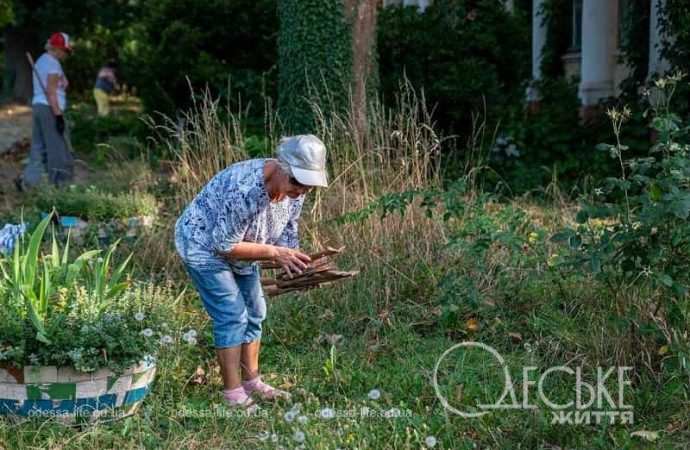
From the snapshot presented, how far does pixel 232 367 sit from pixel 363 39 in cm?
547

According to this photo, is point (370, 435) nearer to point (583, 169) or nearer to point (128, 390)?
point (128, 390)

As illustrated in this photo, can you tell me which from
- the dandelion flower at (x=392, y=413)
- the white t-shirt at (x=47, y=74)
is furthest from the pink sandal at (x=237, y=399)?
the white t-shirt at (x=47, y=74)

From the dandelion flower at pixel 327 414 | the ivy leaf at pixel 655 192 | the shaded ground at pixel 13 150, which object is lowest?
the dandelion flower at pixel 327 414

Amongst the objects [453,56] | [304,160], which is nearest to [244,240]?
[304,160]

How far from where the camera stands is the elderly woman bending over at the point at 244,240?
4.14m

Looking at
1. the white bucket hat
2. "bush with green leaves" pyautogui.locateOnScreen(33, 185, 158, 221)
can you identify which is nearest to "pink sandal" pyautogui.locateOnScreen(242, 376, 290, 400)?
the white bucket hat

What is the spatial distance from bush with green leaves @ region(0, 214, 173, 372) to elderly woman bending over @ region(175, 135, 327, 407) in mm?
335

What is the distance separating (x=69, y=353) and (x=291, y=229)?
1191mm

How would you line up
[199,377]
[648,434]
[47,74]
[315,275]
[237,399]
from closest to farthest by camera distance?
1. [648,434]
2. [315,275]
3. [237,399]
4. [199,377]
5. [47,74]

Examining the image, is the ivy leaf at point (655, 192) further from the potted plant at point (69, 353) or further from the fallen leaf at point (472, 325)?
the potted plant at point (69, 353)

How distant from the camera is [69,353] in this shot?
3973 mm

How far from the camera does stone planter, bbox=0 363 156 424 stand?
402cm

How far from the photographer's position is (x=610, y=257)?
464cm

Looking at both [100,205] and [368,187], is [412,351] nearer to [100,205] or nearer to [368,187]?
[368,187]
